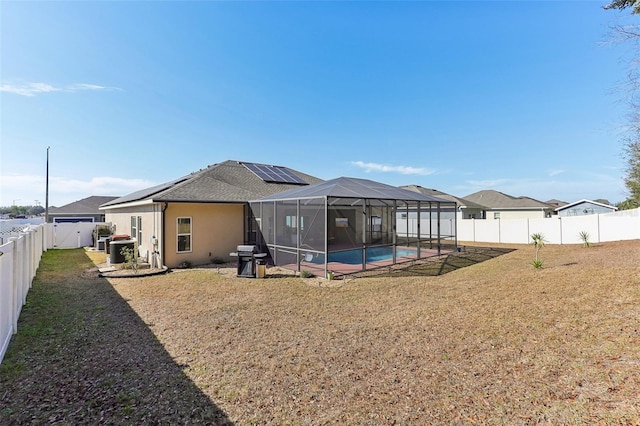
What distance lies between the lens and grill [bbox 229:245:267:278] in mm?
8836

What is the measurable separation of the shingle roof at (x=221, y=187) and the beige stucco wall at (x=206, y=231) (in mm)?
386

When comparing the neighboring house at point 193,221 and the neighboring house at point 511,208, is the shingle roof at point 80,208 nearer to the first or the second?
the neighboring house at point 193,221

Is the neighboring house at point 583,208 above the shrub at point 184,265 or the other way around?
above

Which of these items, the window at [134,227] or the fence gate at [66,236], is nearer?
the window at [134,227]

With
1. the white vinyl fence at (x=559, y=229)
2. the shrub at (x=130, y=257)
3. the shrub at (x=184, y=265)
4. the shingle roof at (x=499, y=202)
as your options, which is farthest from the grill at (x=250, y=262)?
the shingle roof at (x=499, y=202)

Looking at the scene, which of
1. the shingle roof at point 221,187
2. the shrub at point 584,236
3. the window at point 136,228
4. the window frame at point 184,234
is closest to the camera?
the window frame at point 184,234

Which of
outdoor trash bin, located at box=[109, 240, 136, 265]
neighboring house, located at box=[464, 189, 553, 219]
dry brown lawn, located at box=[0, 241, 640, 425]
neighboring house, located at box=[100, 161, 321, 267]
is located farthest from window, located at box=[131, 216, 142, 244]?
neighboring house, located at box=[464, 189, 553, 219]

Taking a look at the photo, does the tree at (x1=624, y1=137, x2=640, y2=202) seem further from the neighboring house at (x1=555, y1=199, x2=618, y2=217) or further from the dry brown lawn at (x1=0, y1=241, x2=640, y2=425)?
the dry brown lawn at (x1=0, y1=241, x2=640, y2=425)

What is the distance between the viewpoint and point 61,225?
17375 millimetres

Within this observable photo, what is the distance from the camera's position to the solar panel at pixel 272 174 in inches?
642

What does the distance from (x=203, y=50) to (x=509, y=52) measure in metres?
12.5

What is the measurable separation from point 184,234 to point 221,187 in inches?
116

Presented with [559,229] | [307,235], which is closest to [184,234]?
[307,235]

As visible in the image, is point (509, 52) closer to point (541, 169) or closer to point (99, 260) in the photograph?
point (541, 169)
